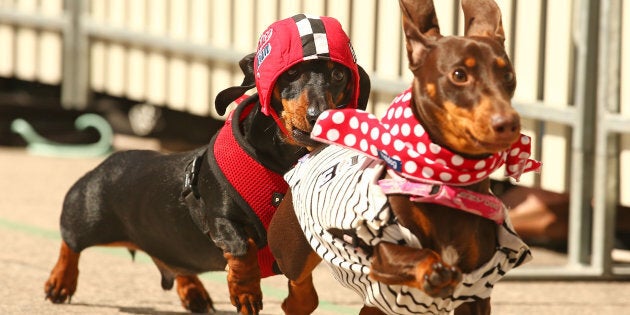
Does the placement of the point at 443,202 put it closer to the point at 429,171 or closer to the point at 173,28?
the point at 429,171

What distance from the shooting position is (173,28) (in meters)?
9.10

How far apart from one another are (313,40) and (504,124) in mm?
1346

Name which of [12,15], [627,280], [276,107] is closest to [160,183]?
[276,107]

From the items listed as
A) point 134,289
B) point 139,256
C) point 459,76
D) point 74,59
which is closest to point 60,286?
point 134,289

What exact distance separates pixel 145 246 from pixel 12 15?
5.50m

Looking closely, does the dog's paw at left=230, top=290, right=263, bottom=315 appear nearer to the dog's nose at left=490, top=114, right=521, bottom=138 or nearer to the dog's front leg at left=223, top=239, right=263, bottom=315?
the dog's front leg at left=223, top=239, right=263, bottom=315

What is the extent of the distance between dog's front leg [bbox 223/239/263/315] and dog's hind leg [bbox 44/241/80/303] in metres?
0.99

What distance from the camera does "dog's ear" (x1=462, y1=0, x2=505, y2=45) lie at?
3.40 metres

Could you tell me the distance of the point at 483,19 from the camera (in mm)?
3457

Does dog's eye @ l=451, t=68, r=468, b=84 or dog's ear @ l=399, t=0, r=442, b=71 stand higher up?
dog's ear @ l=399, t=0, r=442, b=71

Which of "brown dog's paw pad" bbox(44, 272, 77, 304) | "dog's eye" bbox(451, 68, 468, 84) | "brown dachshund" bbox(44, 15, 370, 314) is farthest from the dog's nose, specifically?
"brown dog's paw pad" bbox(44, 272, 77, 304)

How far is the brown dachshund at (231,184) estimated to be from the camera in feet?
14.2

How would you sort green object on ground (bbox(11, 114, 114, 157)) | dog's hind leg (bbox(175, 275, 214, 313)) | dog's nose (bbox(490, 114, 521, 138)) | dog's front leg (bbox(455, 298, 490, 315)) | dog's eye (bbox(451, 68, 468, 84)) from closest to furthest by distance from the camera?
1. dog's nose (bbox(490, 114, 521, 138))
2. dog's eye (bbox(451, 68, 468, 84))
3. dog's front leg (bbox(455, 298, 490, 315))
4. dog's hind leg (bbox(175, 275, 214, 313))
5. green object on ground (bbox(11, 114, 114, 157))

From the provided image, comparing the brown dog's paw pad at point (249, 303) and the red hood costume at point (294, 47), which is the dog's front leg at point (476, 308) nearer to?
the brown dog's paw pad at point (249, 303)
